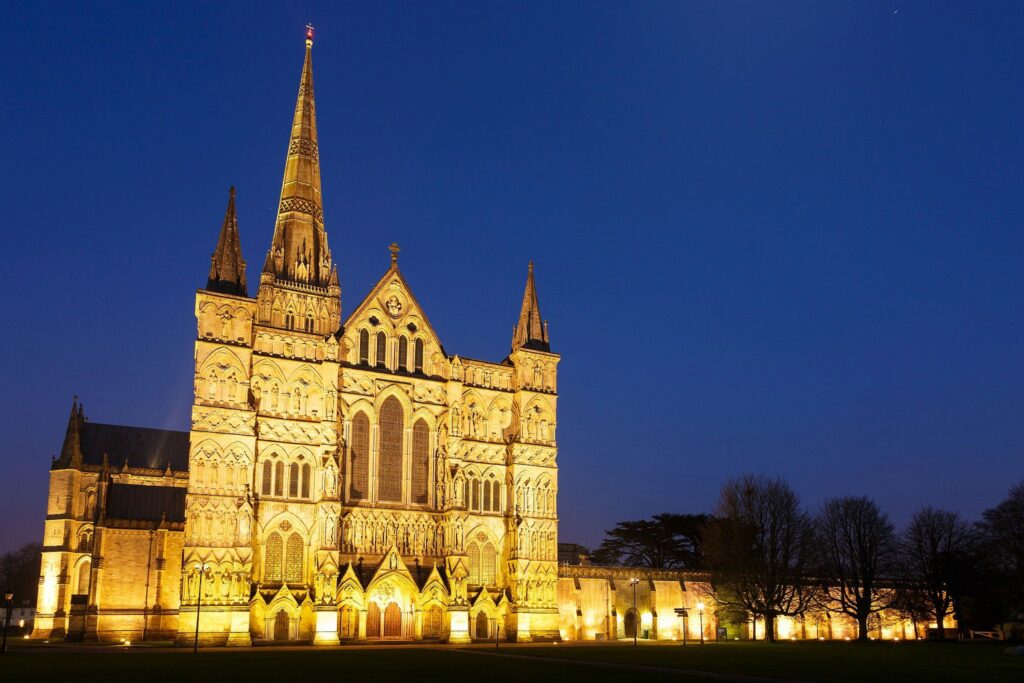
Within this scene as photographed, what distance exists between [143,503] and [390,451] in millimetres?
21782

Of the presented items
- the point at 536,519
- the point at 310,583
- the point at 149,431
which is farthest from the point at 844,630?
the point at 149,431

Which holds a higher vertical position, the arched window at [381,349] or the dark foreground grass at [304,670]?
the arched window at [381,349]

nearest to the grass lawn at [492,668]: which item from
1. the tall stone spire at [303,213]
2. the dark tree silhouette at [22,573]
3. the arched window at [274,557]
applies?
the arched window at [274,557]

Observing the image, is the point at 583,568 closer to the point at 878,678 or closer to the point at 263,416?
the point at 263,416

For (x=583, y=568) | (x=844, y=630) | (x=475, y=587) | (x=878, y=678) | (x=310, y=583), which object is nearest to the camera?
(x=878, y=678)

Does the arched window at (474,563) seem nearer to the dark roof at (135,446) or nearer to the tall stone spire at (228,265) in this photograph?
the tall stone spire at (228,265)

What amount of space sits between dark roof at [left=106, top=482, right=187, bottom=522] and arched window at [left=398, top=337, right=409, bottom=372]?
837 inches

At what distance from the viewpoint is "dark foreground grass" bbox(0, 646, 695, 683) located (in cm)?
2747

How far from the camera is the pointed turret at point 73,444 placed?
254ft

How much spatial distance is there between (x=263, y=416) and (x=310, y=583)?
36.2ft

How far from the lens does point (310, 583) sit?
58.3 meters

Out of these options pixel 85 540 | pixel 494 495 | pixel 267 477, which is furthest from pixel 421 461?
pixel 85 540

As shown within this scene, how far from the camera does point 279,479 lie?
59.5m

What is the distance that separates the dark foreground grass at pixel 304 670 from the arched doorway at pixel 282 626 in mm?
15818
